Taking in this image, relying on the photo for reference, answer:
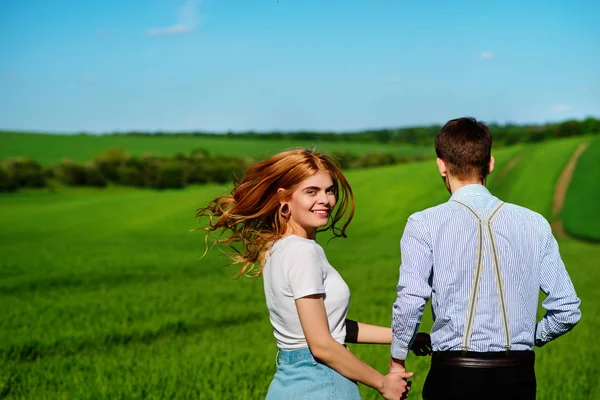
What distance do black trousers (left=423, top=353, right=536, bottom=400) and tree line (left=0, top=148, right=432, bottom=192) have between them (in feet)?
269

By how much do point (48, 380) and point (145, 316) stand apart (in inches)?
241

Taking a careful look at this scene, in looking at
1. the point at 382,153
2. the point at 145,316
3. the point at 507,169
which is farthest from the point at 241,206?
the point at 382,153

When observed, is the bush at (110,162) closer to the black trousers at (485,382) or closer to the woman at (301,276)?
the woman at (301,276)

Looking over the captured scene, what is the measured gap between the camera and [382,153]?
4195 inches

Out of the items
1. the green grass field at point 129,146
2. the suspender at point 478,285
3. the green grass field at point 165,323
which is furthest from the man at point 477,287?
the green grass field at point 129,146

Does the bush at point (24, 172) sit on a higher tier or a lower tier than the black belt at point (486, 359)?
lower

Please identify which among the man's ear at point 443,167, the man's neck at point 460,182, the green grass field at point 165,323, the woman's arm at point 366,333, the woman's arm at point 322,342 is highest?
the man's ear at point 443,167

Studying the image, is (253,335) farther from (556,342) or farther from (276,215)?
(276,215)

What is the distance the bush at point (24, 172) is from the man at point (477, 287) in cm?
8341

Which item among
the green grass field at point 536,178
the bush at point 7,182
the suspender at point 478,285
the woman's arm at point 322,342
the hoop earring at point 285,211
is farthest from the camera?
the bush at point 7,182

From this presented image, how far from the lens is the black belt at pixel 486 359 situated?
3.95 m

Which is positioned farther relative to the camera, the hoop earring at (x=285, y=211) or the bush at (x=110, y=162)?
the bush at (x=110, y=162)

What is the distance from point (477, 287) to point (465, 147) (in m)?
0.71

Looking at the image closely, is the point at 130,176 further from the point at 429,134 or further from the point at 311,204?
the point at 311,204
